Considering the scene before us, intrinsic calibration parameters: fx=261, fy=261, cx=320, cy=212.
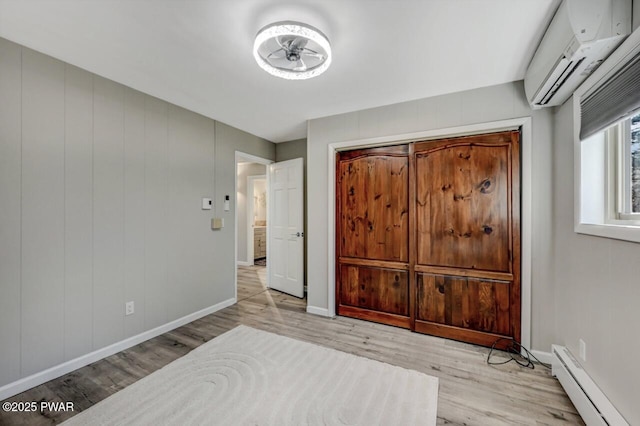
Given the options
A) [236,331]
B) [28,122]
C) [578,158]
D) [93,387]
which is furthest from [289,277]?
[578,158]

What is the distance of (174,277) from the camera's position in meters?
2.92

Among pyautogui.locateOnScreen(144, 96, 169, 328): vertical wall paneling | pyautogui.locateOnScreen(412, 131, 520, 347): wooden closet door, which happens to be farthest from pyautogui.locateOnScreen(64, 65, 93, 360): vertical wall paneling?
pyautogui.locateOnScreen(412, 131, 520, 347): wooden closet door

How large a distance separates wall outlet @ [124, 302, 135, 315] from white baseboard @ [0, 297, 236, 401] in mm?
245

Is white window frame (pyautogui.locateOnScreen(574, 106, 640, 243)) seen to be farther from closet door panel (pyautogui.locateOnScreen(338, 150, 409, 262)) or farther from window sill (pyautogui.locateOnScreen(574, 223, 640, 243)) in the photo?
closet door panel (pyautogui.locateOnScreen(338, 150, 409, 262))

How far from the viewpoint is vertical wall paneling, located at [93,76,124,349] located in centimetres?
227

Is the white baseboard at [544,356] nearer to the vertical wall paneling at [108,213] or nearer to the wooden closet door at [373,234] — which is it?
the wooden closet door at [373,234]

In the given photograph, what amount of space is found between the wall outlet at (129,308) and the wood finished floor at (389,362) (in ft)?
1.10

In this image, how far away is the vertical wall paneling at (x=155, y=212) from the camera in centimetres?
266

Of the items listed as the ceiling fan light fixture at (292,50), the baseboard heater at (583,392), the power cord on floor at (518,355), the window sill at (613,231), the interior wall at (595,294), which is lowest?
the power cord on floor at (518,355)

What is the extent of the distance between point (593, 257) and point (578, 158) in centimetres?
68

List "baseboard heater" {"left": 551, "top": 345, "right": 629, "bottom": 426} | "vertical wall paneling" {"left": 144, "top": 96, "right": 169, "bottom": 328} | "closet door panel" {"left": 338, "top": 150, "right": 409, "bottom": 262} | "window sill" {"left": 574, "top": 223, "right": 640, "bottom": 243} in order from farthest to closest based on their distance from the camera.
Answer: "closet door panel" {"left": 338, "top": 150, "right": 409, "bottom": 262}, "vertical wall paneling" {"left": 144, "top": 96, "right": 169, "bottom": 328}, "baseboard heater" {"left": 551, "top": 345, "right": 629, "bottom": 426}, "window sill" {"left": 574, "top": 223, "right": 640, "bottom": 243}

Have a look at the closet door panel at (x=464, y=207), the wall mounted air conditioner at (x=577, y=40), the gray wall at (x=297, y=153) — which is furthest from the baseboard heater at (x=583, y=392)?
the gray wall at (x=297, y=153)

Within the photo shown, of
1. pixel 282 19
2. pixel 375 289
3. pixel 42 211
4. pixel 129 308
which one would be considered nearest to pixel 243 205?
pixel 129 308

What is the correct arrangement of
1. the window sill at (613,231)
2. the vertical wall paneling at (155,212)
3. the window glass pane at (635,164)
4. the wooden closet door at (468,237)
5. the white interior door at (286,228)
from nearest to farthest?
1. the window sill at (613,231)
2. the window glass pane at (635,164)
3. the wooden closet door at (468,237)
4. the vertical wall paneling at (155,212)
5. the white interior door at (286,228)
